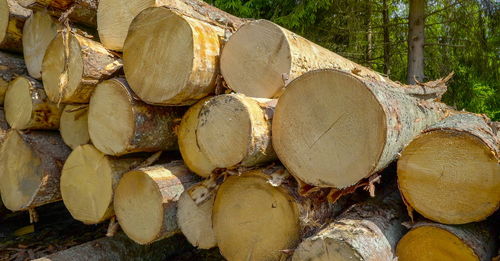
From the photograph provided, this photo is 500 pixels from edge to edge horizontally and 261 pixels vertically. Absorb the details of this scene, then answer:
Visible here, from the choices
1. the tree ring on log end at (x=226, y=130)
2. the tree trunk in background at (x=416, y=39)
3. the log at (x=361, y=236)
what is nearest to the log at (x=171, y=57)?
the tree ring on log end at (x=226, y=130)

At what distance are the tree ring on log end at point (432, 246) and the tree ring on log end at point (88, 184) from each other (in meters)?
1.74

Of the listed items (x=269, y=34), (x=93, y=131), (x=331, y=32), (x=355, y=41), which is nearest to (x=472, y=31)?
(x=355, y=41)

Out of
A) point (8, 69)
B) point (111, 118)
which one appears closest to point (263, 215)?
point (111, 118)

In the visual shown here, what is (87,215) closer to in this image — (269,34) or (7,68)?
(7,68)

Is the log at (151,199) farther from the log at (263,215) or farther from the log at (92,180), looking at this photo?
the log at (263,215)

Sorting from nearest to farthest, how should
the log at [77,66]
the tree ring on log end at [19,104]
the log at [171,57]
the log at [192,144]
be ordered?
1. the log at [171,57]
2. the log at [192,144]
3. the log at [77,66]
4. the tree ring on log end at [19,104]

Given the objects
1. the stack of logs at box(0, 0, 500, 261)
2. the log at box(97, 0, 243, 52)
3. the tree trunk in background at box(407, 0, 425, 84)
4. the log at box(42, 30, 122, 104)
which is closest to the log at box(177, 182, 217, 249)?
the stack of logs at box(0, 0, 500, 261)

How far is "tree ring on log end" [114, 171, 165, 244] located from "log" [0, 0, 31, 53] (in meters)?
1.80

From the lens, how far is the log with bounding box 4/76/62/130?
111 inches

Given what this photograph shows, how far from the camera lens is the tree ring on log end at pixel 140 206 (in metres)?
2.18

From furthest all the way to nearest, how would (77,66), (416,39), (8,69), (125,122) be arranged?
(416,39) → (8,69) → (77,66) → (125,122)

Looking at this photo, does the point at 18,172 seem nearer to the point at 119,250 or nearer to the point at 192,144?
the point at 119,250

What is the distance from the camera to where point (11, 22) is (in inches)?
122

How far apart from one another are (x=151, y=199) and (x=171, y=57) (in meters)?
0.82
